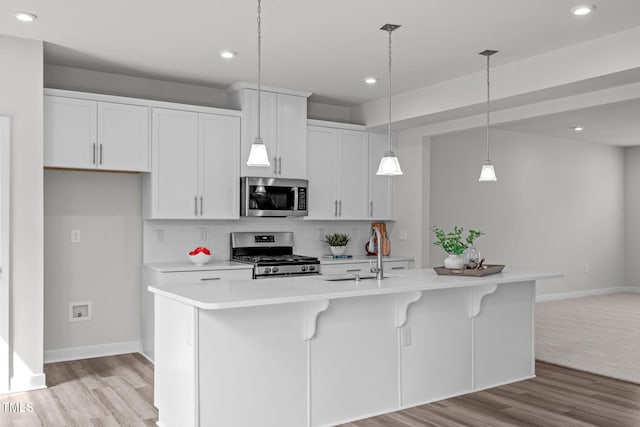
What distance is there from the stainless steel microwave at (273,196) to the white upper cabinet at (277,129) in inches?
3.8

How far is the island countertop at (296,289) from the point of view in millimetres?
2838

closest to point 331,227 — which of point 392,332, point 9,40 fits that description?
point 392,332

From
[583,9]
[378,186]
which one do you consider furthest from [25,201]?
[583,9]

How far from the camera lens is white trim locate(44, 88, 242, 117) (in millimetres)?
4547

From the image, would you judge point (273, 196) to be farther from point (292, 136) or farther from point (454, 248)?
point (454, 248)

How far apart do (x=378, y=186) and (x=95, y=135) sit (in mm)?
3068

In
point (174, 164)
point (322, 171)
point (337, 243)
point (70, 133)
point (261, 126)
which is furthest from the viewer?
point (337, 243)

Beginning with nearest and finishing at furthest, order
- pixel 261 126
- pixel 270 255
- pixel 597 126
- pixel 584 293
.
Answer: pixel 261 126, pixel 270 255, pixel 597 126, pixel 584 293

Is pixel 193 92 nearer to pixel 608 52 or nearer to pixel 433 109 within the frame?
pixel 433 109

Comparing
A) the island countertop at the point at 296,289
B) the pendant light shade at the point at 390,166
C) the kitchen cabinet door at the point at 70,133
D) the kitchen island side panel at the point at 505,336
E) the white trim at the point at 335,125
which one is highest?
the white trim at the point at 335,125

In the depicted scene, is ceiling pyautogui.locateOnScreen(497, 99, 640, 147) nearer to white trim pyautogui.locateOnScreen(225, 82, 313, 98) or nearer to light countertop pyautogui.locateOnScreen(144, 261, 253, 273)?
white trim pyautogui.locateOnScreen(225, 82, 313, 98)

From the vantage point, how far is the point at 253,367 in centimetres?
312

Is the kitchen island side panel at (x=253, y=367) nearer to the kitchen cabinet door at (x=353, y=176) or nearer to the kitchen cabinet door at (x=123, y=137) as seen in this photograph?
the kitchen cabinet door at (x=123, y=137)

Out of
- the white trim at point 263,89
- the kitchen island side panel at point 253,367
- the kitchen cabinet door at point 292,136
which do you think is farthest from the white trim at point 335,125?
the kitchen island side panel at point 253,367
